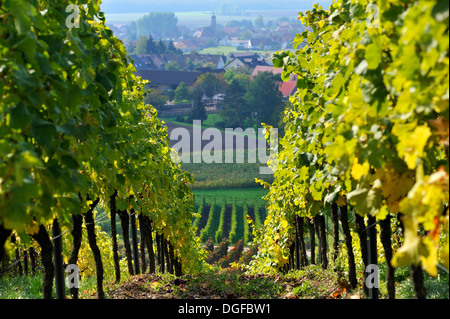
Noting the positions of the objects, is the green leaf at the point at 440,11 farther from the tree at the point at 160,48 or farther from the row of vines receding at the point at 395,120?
the tree at the point at 160,48

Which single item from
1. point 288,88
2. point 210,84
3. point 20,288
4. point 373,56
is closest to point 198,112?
point 210,84

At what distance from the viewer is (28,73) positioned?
137 inches

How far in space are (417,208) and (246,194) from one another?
45374 millimetres

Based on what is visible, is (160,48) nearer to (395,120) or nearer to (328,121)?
(328,121)

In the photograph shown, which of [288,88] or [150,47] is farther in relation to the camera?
[150,47]

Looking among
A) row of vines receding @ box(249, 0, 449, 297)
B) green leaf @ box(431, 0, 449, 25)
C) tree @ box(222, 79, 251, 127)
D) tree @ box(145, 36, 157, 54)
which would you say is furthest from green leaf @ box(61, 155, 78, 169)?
tree @ box(145, 36, 157, 54)

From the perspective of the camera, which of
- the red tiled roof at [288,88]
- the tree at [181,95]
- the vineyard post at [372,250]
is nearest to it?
the vineyard post at [372,250]

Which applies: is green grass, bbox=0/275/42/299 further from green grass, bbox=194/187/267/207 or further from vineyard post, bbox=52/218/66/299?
green grass, bbox=194/187/267/207

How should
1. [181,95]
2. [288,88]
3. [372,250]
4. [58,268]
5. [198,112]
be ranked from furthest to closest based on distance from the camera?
[288,88] → [181,95] → [198,112] → [372,250] → [58,268]

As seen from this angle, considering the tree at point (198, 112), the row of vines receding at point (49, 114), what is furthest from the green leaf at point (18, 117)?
the tree at point (198, 112)

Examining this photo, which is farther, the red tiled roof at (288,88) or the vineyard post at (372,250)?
the red tiled roof at (288,88)

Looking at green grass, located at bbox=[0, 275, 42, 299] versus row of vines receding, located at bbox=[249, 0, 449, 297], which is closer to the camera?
row of vines receding, located at bbox=[249, 0, 449, 297]
